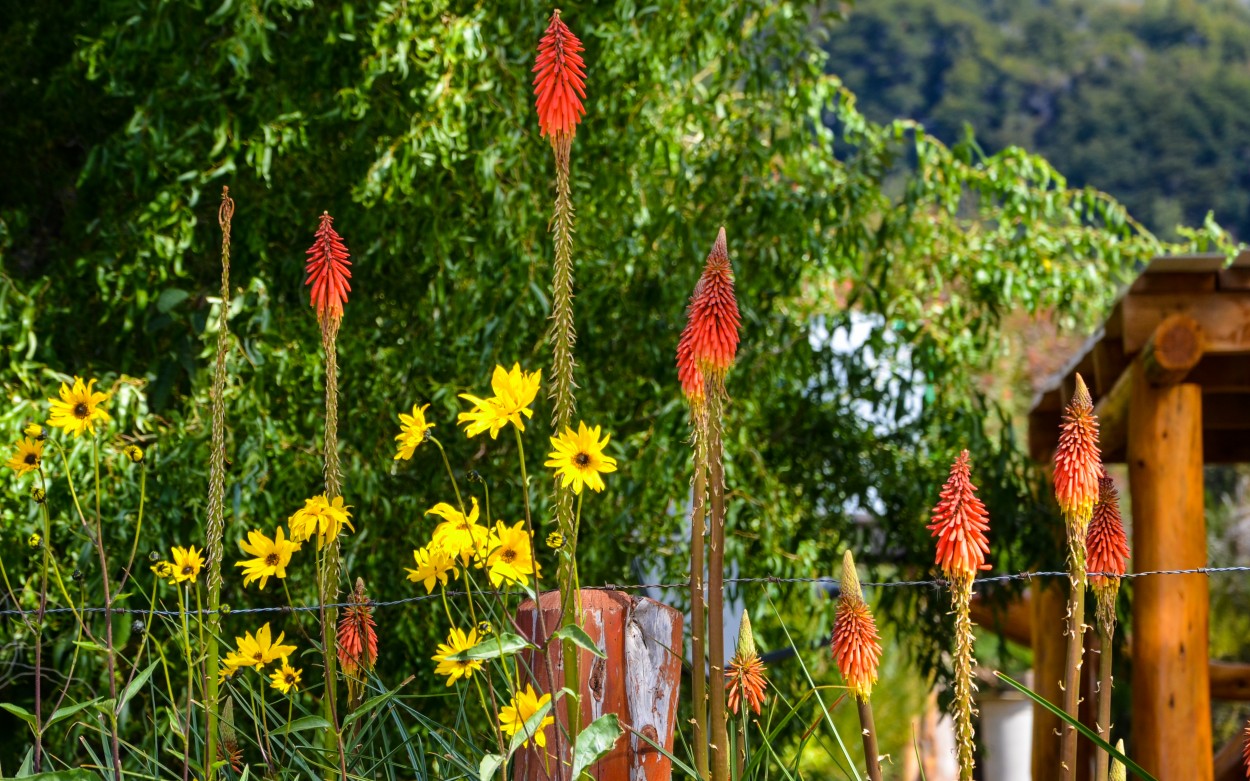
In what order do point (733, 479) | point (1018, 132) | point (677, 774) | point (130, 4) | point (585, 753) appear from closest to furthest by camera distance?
point (585, 753)
point (677, 774)
point (130, 4)
point (733, 479)
point (1018, 132)

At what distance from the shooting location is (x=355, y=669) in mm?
2133

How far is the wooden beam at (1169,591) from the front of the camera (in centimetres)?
442

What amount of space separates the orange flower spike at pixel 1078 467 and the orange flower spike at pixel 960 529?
0.13m

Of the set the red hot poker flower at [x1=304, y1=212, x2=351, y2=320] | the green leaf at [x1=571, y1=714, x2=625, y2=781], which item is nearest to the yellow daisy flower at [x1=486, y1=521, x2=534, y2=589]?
the green leaf at [x1=571, y1=714, x2=625, y2=781]

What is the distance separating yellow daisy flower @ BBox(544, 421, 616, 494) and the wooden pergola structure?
293 centimetres

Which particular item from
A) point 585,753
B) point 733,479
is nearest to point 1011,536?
point 733,479

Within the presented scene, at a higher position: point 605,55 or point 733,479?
point 605,55

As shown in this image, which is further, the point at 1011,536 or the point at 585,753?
the point at 1011,536

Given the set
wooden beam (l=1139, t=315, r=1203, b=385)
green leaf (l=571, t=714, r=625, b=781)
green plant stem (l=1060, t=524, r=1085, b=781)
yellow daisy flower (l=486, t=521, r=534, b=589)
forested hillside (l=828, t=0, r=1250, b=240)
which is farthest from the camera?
forested hillside (l=828, t=0, r=1250, b=240)

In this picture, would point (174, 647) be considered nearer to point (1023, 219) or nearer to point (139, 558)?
point (139, 558)

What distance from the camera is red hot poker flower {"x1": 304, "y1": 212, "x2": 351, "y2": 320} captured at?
1.88 metres

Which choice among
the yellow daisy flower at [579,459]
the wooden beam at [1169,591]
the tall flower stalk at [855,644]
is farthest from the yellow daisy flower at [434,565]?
the wooden beam at [1169,591]

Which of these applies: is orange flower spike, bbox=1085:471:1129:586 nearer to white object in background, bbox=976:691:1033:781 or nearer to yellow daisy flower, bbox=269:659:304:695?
yellow daisy flower, bbox=269:659:304:695

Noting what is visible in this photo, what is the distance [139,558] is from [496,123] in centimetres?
160
